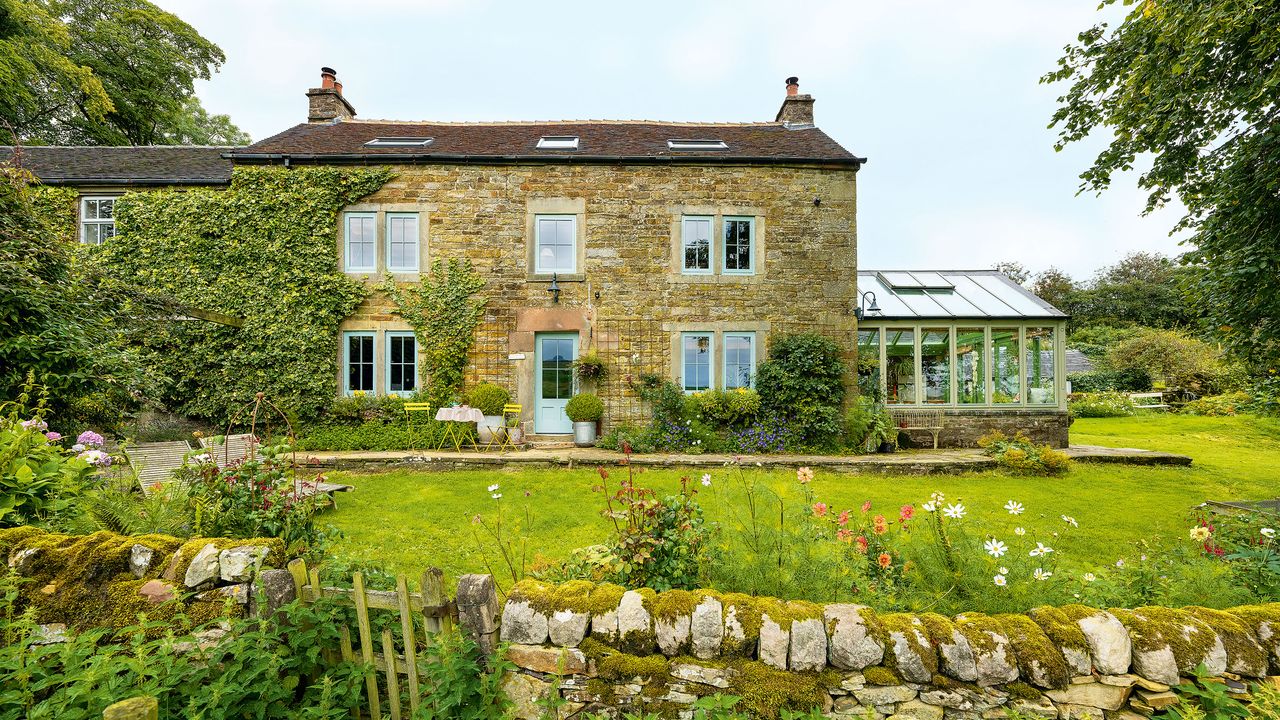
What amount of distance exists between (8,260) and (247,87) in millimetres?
26545

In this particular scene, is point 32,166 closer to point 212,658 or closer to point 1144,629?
point 212,658

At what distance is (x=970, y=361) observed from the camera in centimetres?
Answer: 1155

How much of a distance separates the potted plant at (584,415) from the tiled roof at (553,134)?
552cm

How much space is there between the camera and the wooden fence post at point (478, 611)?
221 centimetres

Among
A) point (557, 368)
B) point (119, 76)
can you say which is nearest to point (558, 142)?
point (557, 368)

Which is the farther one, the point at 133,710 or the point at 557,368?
the point at 557,368

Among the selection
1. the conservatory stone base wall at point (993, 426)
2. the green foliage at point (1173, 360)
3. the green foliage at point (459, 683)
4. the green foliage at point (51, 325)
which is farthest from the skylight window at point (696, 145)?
the green foliage at point (1173, 360)

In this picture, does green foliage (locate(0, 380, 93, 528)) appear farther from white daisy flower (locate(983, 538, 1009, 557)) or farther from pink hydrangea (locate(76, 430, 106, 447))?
white daisy flower (locate(983, 538, 1009, 557))

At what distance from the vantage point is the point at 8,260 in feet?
15.9

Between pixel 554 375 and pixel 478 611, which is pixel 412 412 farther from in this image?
pixel 478 611

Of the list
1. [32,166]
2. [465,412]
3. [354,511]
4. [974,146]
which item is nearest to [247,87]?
[32,166]

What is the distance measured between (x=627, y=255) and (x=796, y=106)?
674cm

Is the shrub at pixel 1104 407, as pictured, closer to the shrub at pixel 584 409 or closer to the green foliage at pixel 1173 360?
the green foliage at pixel 1173 360

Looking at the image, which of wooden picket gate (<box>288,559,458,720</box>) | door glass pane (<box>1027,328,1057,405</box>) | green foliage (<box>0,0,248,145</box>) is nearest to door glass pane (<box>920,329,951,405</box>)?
door glass pane (<box>1027,328,1057,405</box>)
